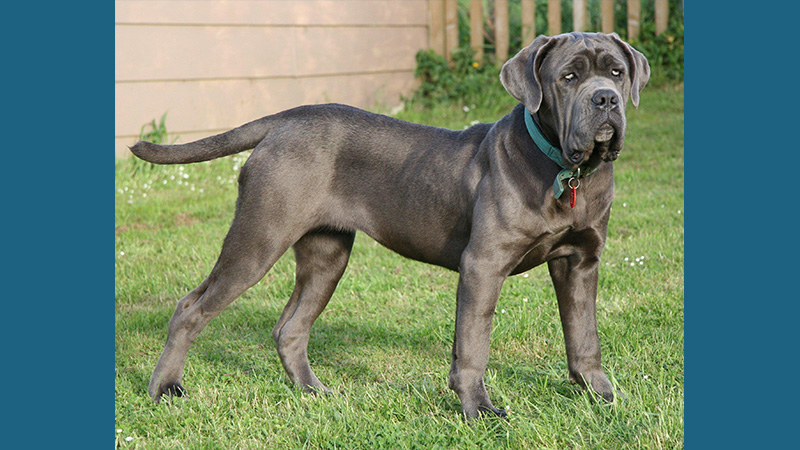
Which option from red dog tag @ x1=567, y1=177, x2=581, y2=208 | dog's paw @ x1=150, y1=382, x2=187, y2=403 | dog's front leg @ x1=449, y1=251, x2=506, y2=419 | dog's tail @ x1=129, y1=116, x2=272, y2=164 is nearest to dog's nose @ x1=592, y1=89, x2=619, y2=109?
red dog tag @ x1=567, y1=177, x2=581, y2=208

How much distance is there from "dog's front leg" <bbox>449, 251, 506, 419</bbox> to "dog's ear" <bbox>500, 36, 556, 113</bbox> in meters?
0.67

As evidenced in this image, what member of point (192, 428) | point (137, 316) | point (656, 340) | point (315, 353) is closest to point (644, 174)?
point (656, 340)

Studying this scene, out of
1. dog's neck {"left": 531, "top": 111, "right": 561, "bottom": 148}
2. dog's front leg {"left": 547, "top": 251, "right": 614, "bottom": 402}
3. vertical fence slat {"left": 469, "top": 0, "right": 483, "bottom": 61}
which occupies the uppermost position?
vertical fence slat {"left": 469, "top": 0, "right": 483, "bottom": 61}

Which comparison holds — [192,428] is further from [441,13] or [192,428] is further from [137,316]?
[441,13]

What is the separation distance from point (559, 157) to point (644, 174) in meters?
4.62

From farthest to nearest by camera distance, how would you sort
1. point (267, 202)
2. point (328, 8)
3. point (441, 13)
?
point (441, 13)
point (328, 8)
point (267, 202)

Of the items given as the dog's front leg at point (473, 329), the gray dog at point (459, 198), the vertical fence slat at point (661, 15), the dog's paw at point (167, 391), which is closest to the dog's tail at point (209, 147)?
the gray dog at point (459, 198)

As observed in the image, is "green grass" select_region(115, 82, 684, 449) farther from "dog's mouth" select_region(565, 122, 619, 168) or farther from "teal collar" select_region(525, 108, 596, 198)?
"dog's mouth" select_region(565, 122, 619, 168)

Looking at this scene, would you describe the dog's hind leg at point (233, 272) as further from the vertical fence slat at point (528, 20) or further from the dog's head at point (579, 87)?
the vertical fence slat at point (528, 20)

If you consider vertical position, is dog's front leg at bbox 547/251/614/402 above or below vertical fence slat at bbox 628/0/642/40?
below

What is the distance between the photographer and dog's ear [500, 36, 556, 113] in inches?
125

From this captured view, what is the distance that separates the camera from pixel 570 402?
3.58m

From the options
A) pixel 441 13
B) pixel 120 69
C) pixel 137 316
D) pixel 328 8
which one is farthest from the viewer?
pixel 441 13

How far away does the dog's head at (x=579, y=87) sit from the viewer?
3.00m
